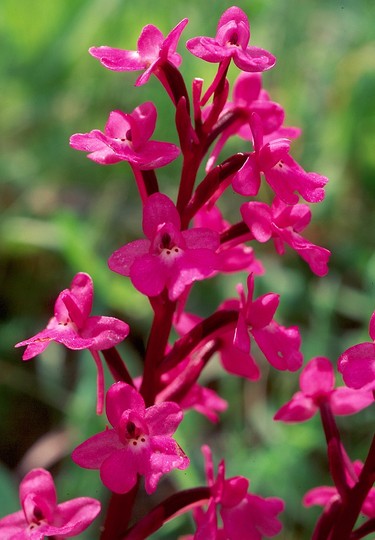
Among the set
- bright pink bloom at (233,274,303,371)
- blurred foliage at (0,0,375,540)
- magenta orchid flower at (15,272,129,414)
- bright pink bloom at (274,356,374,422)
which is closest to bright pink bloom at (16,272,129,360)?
magenta orchid flower at (15,272,129,414)

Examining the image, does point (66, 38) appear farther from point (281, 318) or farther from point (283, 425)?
point (283, 425)

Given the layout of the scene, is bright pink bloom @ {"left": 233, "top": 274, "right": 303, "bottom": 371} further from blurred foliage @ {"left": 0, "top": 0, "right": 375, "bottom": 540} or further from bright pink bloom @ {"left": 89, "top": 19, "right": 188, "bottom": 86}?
blurred foliage @ {"left": 0, "top": 0, "right": 375, "bottom": 540}

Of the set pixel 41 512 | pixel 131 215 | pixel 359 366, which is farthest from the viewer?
pixel 131 215

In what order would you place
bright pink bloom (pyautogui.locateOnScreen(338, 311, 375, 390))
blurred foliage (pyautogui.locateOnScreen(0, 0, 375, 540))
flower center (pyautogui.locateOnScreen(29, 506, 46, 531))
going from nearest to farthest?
bright pink bloom (pyautogui.locateOnScreen(338, 311, 375, 390))
flower center (pyautogui.locateOnScreen(29, 506, 46, 531))
blurred foliage (pyautogui.locateOnScreen(0, 0, 375, 540))

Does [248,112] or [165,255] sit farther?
[248,112]

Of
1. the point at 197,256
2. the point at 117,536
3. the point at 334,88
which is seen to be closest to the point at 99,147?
the point at 197,256

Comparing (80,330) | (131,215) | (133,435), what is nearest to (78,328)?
(80,330)

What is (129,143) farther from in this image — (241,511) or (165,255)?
(241,511)
